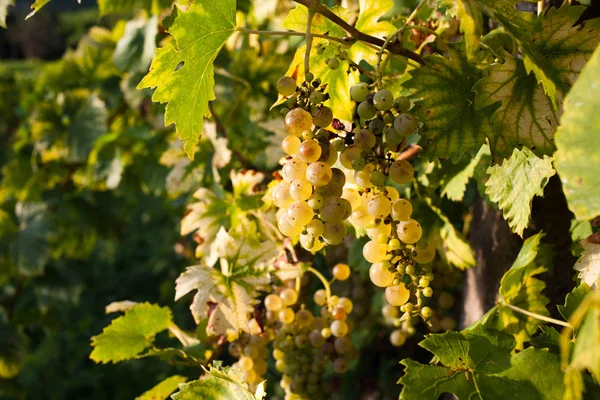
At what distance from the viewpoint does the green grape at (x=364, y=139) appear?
0.65m

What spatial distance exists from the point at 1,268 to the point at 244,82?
4.38ft

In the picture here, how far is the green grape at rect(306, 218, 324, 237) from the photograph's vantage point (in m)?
0.67

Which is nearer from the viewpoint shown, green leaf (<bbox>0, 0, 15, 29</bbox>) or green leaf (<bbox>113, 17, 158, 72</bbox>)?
green leaf (<bbox>0, 0, 15, 29</bbox>)

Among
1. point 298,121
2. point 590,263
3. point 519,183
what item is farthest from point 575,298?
point 298,121

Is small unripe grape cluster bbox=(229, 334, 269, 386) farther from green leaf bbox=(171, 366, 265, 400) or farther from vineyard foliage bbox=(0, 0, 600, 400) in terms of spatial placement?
green leaf bbox=(171, 366, 265, 400)

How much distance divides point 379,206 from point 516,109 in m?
0.18

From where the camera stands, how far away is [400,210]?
67cm

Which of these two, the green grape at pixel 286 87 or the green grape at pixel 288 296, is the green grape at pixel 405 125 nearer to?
the green grape at pixel 286 87

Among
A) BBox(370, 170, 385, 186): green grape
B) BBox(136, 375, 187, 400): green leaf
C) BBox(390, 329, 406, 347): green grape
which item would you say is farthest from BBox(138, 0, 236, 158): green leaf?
BBox(390, 329, 406, 347): green grape

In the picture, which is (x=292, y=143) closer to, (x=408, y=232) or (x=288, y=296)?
(x=408, y=232)

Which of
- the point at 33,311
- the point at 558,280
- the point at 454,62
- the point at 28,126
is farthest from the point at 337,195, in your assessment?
the point at 33,311

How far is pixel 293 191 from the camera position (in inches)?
26.5

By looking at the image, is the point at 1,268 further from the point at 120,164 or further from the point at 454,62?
the point at 454,62

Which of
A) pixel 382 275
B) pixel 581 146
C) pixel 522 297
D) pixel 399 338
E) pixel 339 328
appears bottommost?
pixel 399 338
